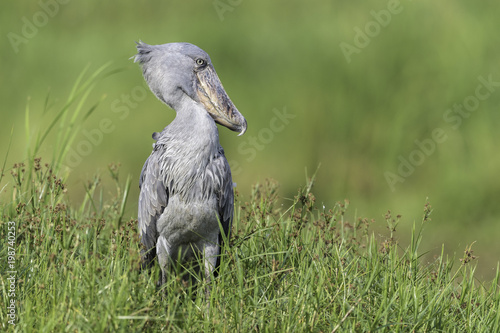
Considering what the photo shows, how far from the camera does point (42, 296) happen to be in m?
3.63

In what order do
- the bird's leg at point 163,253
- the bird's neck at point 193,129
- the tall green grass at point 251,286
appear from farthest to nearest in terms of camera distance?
the bird's leg at point 163,253 < the bird's neck at point 193,129 < the tall green grass at point 251,286

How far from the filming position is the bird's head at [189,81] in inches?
167

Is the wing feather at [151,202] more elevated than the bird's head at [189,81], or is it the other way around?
the bird's head at [189,81]

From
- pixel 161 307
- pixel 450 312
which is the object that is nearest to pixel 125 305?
pixel 161 307

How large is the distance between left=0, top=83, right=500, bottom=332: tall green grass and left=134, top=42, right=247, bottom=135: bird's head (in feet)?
2.47

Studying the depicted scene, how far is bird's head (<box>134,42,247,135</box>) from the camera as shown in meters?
4.25

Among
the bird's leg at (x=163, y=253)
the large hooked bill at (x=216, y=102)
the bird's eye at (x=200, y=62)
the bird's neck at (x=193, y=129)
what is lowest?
the bird's leg at (x=163, y=253)

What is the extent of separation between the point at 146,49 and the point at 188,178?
889 mm

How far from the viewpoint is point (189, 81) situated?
4.27 metres

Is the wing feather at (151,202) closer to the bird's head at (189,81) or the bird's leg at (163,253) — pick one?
the bird's leg at (163,253)

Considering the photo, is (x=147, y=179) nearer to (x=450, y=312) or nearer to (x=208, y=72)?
(x=208, y=72)

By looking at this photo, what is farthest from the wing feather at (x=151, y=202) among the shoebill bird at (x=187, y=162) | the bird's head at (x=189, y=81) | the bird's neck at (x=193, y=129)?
the bird's head at (x=189, y=81)

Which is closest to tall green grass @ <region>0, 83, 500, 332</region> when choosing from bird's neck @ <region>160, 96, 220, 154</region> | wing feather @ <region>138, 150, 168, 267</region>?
wing feather @ <region>138, 150, 168, 267</region>

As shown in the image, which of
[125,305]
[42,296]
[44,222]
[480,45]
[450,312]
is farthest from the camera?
[480,45]
